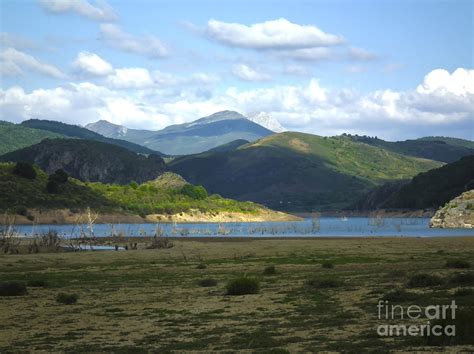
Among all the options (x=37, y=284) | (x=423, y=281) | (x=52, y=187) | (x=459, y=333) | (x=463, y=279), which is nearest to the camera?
(x=459, y=333)

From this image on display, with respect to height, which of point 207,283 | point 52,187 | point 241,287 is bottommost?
point 207,283

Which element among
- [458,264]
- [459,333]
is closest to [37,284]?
[458,264]

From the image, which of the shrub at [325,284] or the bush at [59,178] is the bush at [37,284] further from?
the bush at [59,178]

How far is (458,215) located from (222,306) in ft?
397

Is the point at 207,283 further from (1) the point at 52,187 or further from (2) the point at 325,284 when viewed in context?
(1) the point at 52,187

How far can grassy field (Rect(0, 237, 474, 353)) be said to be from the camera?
74.1ft

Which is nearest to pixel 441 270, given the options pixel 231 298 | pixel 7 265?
pixel 231 298

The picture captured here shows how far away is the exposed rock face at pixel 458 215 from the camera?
14300 cm

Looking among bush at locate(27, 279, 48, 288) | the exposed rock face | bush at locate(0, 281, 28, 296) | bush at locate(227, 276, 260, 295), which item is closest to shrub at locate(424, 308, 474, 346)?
bush at locate(227, 276, 260, 295)

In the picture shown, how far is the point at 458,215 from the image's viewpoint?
145 metres

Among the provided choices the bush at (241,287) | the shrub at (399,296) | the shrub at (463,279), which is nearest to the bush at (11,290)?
the bush at (241,287)

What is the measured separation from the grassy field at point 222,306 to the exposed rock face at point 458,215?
91.1 m

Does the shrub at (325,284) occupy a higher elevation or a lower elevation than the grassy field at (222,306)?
higher

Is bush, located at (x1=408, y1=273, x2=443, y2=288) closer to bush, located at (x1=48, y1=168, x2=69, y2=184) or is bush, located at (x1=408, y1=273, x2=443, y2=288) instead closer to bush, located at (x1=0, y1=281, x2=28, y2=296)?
bush, located at (x1=0, y1=281, x2=28, y2=296)
